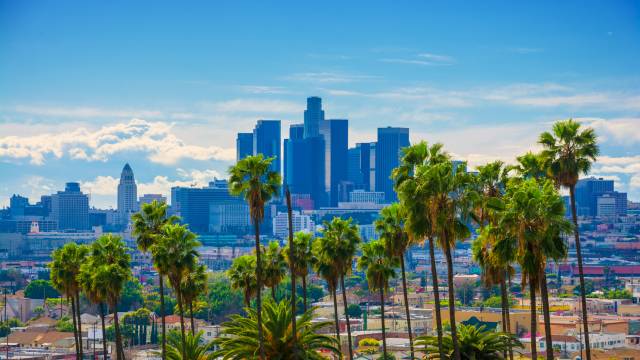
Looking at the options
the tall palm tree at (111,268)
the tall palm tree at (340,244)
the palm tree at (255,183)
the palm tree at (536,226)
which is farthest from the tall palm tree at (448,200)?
the tall palm tree at (111,268)

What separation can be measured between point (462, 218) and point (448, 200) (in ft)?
3.42

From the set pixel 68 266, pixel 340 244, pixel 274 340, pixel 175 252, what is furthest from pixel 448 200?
pixel 68 266

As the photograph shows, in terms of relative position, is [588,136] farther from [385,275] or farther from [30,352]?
[30,352]

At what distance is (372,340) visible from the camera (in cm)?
15138

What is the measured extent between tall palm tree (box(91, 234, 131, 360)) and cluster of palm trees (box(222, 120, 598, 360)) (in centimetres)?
770

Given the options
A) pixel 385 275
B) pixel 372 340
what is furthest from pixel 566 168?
pixel 372 340

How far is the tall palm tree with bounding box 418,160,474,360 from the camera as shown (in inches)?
1704

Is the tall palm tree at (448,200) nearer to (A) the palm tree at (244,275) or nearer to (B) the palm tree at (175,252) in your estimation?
(B) the palm tree at (175,252)

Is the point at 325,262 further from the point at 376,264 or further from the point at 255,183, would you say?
the point at 255,183

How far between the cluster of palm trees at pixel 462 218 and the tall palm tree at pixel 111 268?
7695 mm

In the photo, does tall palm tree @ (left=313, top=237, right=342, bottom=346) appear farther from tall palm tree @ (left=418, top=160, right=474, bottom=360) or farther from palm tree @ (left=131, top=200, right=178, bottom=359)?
tall palm tree @ (left=418, top=160, right=474, bottom=360)

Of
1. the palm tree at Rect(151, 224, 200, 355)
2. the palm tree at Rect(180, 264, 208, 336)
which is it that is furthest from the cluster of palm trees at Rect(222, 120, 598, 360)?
the palm tree at Rect(151, 224, 200, 355)

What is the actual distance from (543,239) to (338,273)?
82.5ft

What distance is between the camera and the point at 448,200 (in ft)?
144
